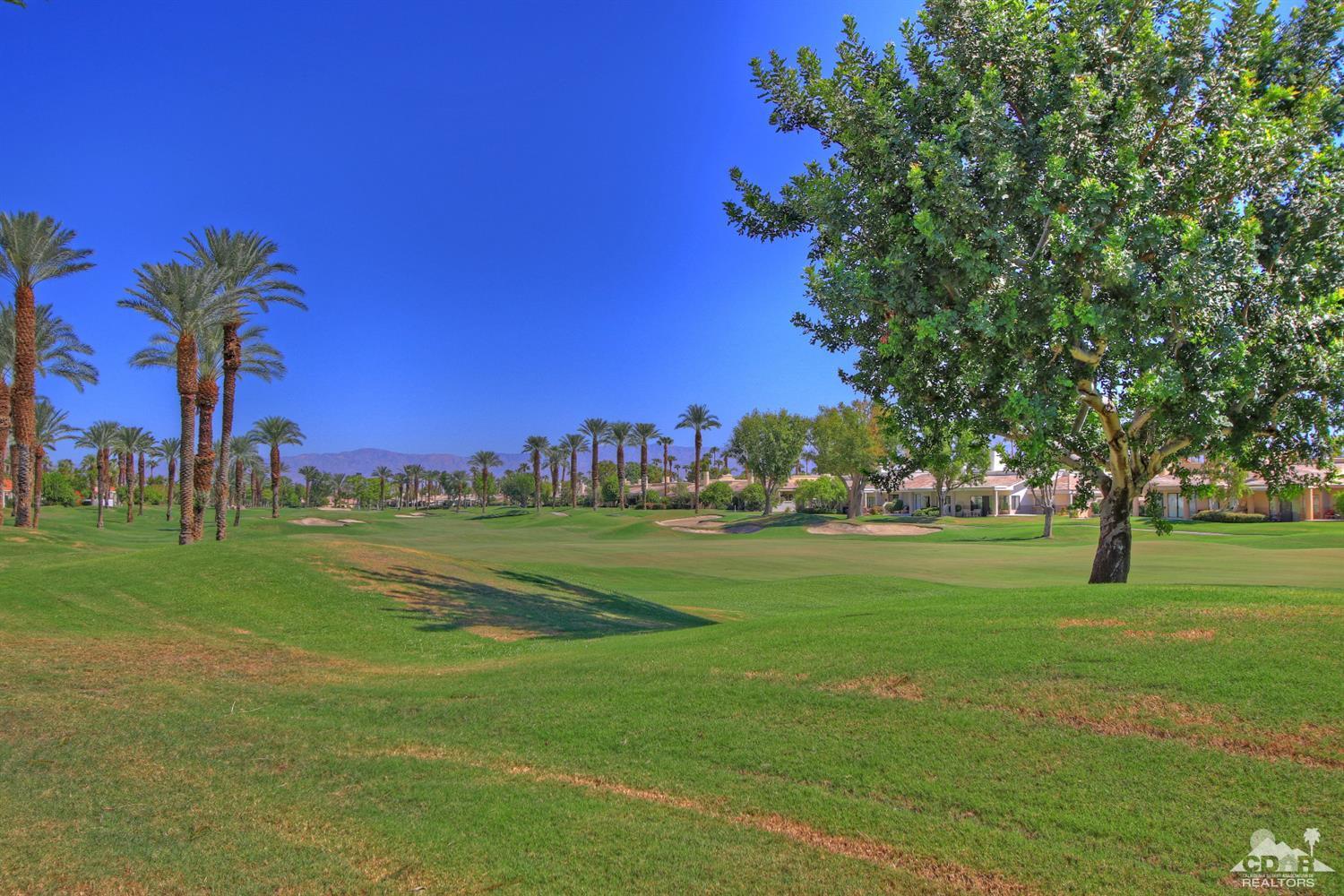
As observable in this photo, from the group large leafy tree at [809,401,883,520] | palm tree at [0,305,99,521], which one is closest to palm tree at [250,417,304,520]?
palm tree at [0,305,99,521]

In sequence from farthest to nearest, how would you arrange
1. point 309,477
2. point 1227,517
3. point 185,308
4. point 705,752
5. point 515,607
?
point 309,477 → point 1227,517 → point 185,308 → point 515,607 → point 705,752

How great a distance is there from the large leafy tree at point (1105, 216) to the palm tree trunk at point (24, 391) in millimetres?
42227

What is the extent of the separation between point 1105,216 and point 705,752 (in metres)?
11.3

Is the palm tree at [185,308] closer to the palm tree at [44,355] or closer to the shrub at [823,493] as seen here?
the palm tree at [44,355]

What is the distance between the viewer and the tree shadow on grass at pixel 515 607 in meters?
18.5

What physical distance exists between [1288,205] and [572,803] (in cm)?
1560

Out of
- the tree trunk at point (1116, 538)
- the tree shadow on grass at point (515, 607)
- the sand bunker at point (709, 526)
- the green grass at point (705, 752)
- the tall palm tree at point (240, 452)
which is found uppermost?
the tall palm tree at point (240, 452)

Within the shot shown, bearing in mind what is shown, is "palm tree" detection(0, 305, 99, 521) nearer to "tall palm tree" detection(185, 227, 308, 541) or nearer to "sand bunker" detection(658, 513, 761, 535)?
"tall palm tree" detection(185, 227, 308, 541)

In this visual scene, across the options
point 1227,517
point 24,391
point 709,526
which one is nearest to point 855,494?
point 709,526

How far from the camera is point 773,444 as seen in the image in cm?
7950

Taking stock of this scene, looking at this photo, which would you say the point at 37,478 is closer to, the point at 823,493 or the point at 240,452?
the point at 240,452

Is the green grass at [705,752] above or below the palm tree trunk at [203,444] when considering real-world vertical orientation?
below

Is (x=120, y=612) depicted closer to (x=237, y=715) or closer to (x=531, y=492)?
(x=237, y=715)

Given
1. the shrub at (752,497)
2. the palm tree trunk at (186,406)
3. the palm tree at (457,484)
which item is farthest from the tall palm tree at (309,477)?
the palm tree trunk at (186,406)
